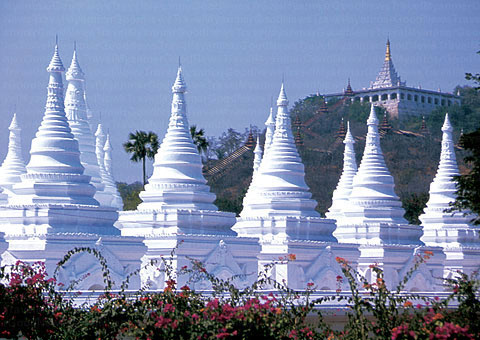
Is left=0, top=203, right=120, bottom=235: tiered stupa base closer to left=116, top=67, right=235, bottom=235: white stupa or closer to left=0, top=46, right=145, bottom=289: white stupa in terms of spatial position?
left=0, top=46, right=145, bottom=289: white stupa

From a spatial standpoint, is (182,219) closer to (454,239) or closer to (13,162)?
(13,162)

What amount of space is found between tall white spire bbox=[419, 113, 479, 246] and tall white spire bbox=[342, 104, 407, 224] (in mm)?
3544

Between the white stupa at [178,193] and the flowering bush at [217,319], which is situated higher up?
the white stupa at [178,193]

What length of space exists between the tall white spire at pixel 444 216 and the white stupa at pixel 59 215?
20.2m

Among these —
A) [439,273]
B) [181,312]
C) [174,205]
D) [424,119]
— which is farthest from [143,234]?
[424,119]

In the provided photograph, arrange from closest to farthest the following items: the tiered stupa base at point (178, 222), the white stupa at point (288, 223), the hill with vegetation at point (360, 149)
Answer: the tiered stupa base at point (178, 222) < the white stupa at point (288, 223) < the hill with vegetation at point (360, 149)

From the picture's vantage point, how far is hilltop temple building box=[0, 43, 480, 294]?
35.3 metres

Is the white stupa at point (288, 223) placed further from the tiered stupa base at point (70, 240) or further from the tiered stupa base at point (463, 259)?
the tiered stupa base at point (463, 259)

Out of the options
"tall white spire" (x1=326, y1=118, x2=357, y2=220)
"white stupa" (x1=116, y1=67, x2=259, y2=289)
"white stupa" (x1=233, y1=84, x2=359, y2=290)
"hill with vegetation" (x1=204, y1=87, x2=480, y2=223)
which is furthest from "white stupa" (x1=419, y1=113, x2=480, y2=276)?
"hill with vegetation" (x1=204, y1=87, x2=480, y2=223)

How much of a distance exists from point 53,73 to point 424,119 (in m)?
103

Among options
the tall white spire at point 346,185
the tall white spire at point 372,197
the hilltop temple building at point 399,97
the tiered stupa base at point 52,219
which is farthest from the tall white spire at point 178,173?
Result: the hilltop temple building at point 399,97

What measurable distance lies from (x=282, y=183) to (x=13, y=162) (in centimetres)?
1264

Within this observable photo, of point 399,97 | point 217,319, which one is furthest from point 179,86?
point 399,97

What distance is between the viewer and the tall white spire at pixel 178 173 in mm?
39312
